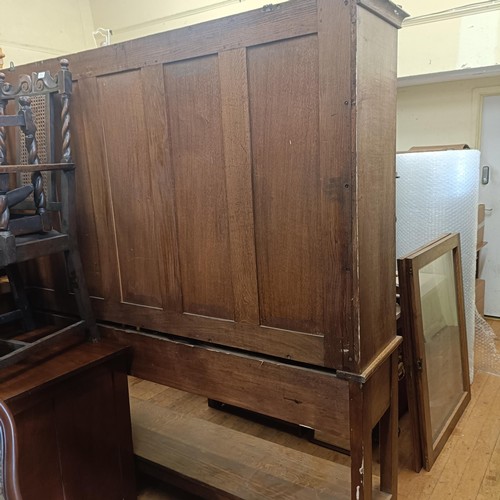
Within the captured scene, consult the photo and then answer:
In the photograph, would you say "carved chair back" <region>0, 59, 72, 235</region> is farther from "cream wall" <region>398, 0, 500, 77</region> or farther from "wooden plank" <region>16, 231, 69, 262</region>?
"cream wall" <region>398, 0, 500, 77</region>

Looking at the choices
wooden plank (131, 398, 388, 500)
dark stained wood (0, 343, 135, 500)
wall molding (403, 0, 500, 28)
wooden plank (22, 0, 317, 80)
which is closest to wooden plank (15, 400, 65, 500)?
dark stained wood (0, 343, 135, 500)

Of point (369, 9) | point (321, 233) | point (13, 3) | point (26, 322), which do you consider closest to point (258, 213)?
point (321, 233)

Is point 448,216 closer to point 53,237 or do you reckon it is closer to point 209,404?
point 209,404

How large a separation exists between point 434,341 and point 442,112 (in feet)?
7.84

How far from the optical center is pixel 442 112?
3.95 m

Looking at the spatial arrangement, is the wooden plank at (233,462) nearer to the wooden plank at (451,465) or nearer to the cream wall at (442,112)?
the wooden plank at (451,465)

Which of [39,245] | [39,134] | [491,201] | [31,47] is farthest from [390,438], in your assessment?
[31,47]

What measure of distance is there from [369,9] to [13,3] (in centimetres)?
344

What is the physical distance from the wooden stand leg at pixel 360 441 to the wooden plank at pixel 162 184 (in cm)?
67

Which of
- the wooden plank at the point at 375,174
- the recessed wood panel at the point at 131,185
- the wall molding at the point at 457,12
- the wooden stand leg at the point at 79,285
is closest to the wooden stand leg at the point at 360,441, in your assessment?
the wooden plank at the point at 375,174

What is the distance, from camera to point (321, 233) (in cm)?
126

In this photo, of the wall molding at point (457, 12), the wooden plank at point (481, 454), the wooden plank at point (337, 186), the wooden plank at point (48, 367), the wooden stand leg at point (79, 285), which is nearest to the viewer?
the wooden plank at point (337, 186)

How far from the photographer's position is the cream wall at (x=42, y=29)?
353 centimetres

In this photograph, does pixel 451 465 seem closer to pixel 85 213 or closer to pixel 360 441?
pixel 360 441
